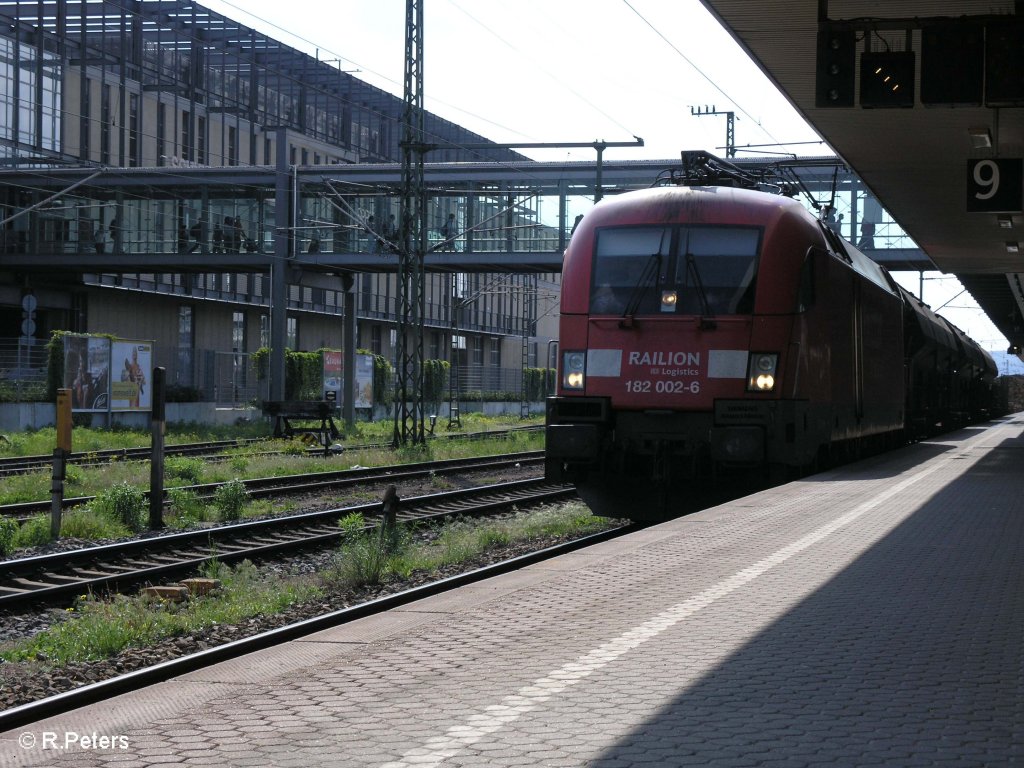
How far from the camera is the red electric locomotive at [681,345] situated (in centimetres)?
1370

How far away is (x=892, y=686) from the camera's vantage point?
18.4 ft

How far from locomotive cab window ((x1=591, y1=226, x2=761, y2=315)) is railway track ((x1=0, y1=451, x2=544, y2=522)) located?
594 centimetres

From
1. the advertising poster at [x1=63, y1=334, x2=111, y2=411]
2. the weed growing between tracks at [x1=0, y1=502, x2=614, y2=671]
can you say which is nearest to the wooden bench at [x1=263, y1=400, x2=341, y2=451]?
the advertising poster at [x1=63, y1=334, x2=111, y2=411]

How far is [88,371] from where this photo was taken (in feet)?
115

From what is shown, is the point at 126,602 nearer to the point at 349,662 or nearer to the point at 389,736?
the point at 349,662

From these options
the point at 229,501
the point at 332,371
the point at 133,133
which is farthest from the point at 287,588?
the point at 133,133

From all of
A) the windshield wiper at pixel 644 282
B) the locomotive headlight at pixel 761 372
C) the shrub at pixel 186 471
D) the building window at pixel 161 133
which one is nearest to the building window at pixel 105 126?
the building window at pixel 161 133

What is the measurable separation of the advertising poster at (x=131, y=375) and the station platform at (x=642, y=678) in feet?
91.9

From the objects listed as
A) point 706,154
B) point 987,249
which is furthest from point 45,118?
point 706,154

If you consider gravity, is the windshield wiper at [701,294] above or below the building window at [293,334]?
below

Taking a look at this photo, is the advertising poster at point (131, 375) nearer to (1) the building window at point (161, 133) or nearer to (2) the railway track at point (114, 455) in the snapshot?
(2) the railway track at point (114, 455)

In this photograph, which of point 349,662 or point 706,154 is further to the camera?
point 706,154

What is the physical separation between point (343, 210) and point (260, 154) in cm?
2093

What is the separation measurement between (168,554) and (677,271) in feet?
19.0
